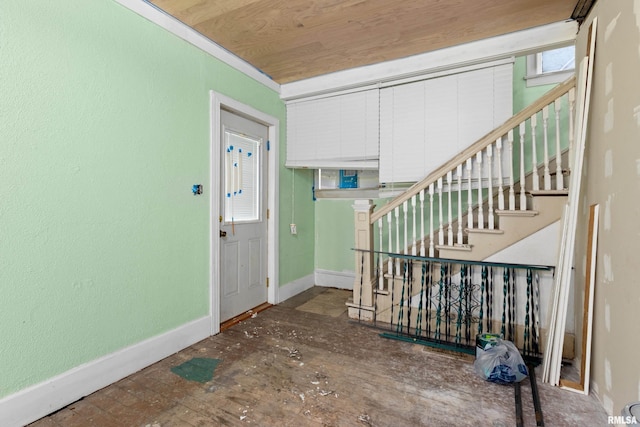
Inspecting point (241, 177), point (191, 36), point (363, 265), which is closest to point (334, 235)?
point (363, 265)

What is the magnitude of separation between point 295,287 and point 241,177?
167cm

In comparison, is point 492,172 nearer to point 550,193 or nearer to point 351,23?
point 550,193

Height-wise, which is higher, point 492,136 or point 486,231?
point 492,136

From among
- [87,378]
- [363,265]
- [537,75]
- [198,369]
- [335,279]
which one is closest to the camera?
[87,378]

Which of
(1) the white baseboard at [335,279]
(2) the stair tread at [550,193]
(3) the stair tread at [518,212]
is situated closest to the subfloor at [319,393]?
(3) the stair tread at [518,212]

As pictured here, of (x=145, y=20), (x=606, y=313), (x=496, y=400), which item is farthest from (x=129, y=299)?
(x=606, y=313)

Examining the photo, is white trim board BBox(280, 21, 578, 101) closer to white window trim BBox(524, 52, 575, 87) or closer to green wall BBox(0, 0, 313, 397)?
white window trim BBox(524, 52, 575, 87)

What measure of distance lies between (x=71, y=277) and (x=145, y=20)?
1874 millimetres

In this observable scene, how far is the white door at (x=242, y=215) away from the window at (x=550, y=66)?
3.15m

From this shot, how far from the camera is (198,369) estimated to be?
7.10 feet

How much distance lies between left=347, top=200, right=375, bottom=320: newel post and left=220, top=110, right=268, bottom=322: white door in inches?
45.0

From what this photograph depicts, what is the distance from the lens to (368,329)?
113 inches

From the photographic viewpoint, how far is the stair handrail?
2344 mm

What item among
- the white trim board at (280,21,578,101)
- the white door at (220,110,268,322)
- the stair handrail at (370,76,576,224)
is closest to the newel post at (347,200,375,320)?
the stair handrail at (370,76,576,224)
